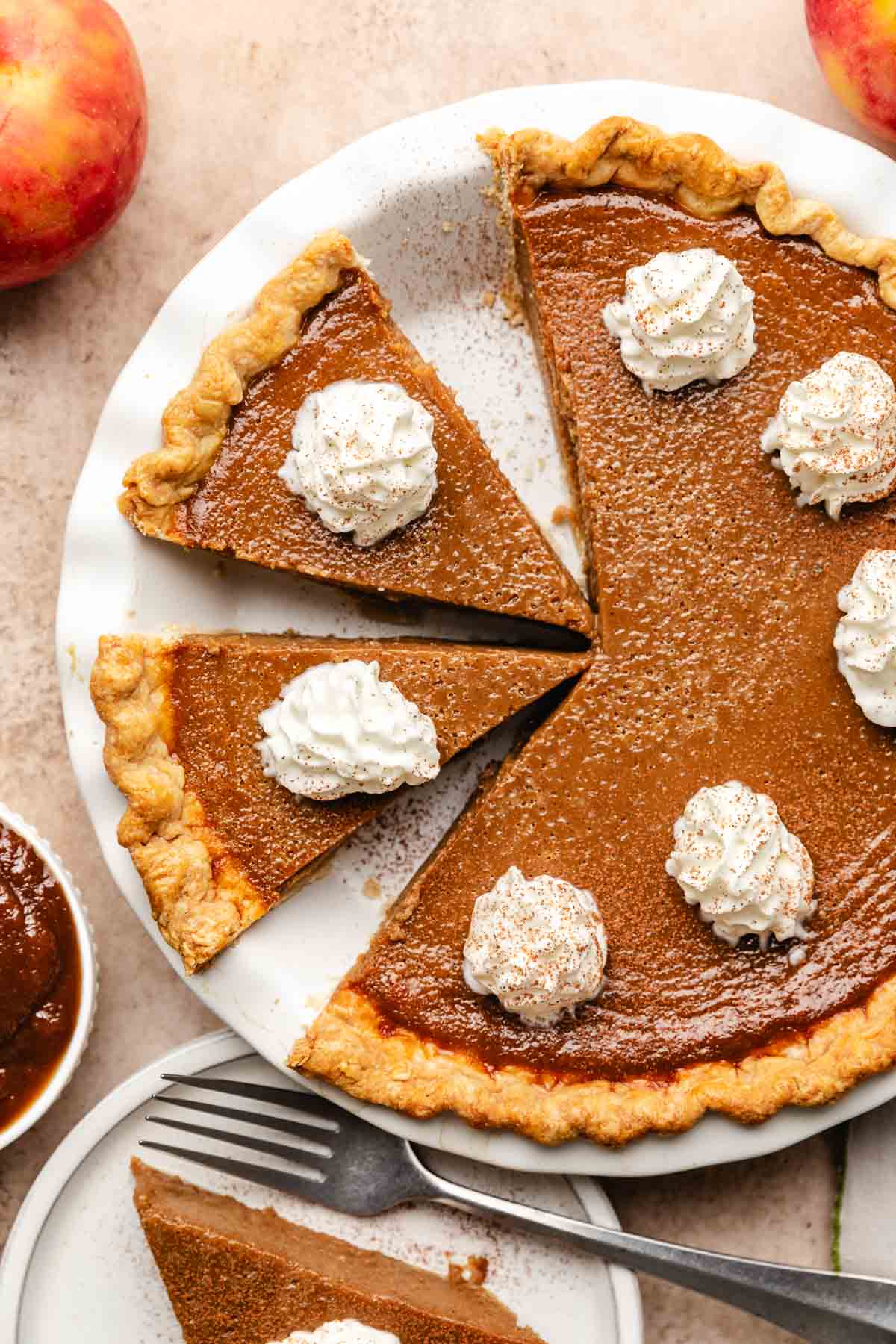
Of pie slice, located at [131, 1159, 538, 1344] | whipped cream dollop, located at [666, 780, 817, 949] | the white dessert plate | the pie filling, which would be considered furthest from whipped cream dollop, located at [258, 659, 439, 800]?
pie slice, located at [131, 1159, 538, 1344]

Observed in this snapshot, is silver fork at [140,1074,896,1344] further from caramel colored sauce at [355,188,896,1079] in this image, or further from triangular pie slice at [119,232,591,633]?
triangular pie slice at [119,232,591,633]

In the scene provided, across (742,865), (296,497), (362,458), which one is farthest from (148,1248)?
(362,458)

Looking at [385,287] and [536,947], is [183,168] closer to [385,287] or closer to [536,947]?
[385,287]

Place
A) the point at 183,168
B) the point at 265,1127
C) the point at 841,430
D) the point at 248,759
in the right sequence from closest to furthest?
the point at 841,430 < the point at 248,759 < the point at 265,1127 < the point at 183,168

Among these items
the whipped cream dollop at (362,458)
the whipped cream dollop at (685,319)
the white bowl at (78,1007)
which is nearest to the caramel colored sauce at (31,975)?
the white bowl at (78,1007)

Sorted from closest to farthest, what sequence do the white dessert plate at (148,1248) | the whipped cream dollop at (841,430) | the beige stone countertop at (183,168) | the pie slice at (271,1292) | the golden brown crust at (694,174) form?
1. the whipped cream dollop at (841,430)
2. the golden brown crust at (694,174)
3. the pie slice at (271,1292)
4. the white dessert plate at (148,1248)
5. the beige stone countertop at (183,168)

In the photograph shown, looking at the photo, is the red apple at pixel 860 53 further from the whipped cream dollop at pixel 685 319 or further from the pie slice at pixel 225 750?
the pie slice at pixel 225 750
